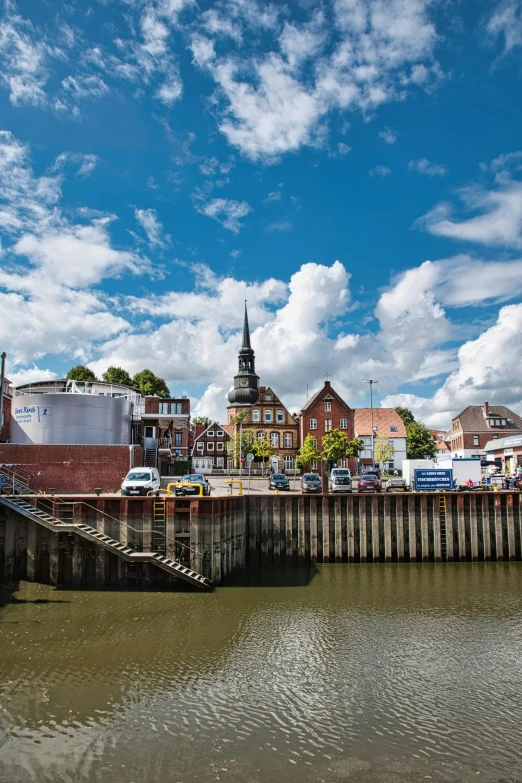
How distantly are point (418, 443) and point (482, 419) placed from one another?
12149 millimetres

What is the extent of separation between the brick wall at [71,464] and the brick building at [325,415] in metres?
46.9

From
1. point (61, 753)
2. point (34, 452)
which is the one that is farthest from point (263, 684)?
point (34, 452)

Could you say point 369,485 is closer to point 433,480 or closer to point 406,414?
point 433,480

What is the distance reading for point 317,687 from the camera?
1492 centimetres

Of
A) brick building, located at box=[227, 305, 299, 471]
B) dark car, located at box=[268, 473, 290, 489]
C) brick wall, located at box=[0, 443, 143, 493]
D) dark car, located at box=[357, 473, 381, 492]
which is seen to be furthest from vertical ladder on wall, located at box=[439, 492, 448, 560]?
brick building, located at box=[227, 305, 299, 471]

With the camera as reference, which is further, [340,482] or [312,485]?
[340,482]

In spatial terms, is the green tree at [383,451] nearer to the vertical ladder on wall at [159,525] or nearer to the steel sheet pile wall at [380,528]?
the steel sheet pile wall at [380,528]

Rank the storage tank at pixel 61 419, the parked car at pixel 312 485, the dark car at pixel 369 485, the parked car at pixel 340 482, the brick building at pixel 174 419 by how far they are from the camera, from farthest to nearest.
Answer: the brick building at pixel 174 419 → the storage tank at pixel 61 419 → the dark car at pixel 369 485 → the parked car at pixel 312 485 → the parked car at pixel 340 482

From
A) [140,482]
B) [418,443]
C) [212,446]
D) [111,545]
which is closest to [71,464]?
[140,482]

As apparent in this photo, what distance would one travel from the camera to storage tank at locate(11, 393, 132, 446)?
43.4 meters

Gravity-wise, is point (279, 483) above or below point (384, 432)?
below

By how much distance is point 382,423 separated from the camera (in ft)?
303

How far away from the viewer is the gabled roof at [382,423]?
90.7 metres

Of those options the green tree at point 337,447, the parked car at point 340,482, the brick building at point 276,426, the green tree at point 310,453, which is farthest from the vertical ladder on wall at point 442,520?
the brick building at point 276,426
